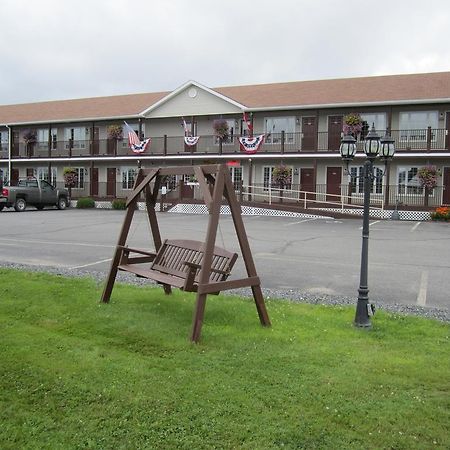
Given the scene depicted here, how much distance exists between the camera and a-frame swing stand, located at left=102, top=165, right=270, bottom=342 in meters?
5.61

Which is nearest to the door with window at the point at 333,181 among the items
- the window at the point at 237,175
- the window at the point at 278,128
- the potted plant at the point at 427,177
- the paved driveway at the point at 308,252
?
the window at the point at 278,128

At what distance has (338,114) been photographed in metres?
30.8

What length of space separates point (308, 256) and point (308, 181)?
64.8 ft

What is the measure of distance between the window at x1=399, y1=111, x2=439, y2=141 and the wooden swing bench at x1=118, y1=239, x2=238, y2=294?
2484 centimetres

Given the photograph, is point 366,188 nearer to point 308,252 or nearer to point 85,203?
point 308,252

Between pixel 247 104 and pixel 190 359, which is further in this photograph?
pixel 247 104

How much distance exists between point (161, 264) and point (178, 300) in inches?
23.2

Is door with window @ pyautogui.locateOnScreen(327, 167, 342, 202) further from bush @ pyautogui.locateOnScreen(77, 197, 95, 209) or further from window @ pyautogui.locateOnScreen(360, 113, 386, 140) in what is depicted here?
bush @ pyautogui.locateOnScreen(77, 197, 95, 209)

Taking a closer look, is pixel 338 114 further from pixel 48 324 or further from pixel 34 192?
pixel 48 324

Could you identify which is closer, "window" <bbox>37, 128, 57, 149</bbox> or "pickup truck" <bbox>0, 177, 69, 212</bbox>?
"pickup truck" <bbox>0, 177, 69, 212</bbox>

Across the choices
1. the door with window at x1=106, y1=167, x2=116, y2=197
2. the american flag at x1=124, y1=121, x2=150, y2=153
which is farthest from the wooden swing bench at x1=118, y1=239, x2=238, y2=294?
the door with window at x1=106, y1=167, x2=116, y2=197

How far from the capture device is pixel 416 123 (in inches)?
1158

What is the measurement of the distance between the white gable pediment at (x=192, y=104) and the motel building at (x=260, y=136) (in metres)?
0.07

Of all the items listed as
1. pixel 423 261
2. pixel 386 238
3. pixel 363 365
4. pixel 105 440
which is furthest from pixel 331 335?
pixel 386 238
